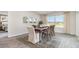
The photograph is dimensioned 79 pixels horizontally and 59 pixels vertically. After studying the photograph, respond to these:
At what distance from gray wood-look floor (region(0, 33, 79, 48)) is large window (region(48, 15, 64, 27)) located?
0.29 meters

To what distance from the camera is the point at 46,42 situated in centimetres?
238

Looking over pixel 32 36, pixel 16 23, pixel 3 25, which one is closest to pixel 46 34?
pixel 32 36

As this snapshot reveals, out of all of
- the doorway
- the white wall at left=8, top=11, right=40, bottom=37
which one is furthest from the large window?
the doorway

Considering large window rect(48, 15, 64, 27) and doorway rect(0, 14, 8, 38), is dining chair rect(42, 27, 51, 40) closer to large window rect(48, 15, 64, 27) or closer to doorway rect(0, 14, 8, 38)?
large window rect(48, 15, 64, 27)

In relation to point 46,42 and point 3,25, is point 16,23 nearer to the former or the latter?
point 3,25

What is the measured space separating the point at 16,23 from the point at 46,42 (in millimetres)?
990

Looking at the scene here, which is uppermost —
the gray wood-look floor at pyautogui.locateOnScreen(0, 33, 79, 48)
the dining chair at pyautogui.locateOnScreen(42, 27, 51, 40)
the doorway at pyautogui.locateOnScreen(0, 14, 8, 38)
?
the doorway at pyautogui.locateOnScreen(0, 14, 8, 38)

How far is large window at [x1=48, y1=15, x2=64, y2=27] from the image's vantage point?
239 cm

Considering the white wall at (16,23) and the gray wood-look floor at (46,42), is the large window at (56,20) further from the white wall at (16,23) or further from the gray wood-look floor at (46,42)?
the white wall at (16,23)

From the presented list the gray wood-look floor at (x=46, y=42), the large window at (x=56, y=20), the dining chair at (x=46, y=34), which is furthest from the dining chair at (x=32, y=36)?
the large window at (x=56, y=20)
